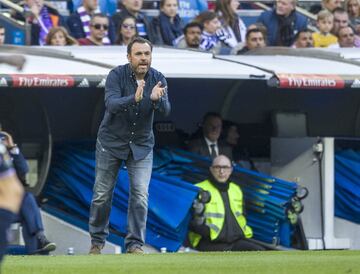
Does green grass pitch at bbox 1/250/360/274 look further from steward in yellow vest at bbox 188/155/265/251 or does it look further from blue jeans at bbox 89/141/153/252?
steward in yellow vest at bbox 188/155/265/251

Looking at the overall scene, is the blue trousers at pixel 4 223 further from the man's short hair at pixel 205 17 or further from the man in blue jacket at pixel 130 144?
the man's short hair at pixel 205 17

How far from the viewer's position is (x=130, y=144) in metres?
12.0

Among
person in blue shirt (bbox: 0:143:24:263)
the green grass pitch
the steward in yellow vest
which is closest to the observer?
person in blue shirt (bbox: 0:143:24:263)

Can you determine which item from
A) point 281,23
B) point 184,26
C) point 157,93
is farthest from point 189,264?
point 281,23

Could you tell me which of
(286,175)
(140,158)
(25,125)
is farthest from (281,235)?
(140,158)

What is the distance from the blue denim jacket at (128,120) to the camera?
39.0ft

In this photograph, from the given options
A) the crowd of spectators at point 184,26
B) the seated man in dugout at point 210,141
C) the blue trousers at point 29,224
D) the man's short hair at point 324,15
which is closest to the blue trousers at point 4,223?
the blue trousers at point 29,224

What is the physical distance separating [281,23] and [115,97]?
6.67m

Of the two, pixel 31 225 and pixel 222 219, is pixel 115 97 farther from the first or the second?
pixel 222 219

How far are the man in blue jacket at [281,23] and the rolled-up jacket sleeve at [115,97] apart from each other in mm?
6235

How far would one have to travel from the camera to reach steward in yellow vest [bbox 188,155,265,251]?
1488 cm

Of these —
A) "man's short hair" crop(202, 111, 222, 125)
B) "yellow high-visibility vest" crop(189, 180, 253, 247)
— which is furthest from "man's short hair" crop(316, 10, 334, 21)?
"yellow high-visibility vest" crop(189, 180, 253, 247)

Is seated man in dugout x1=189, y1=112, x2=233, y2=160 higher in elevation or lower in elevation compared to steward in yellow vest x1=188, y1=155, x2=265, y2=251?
higher

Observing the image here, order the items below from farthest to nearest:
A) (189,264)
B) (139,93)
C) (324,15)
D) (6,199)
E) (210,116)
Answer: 1. (324,15)
2. (210,116)
3. (139,93)
4. (189,264)
5. (6,199)
